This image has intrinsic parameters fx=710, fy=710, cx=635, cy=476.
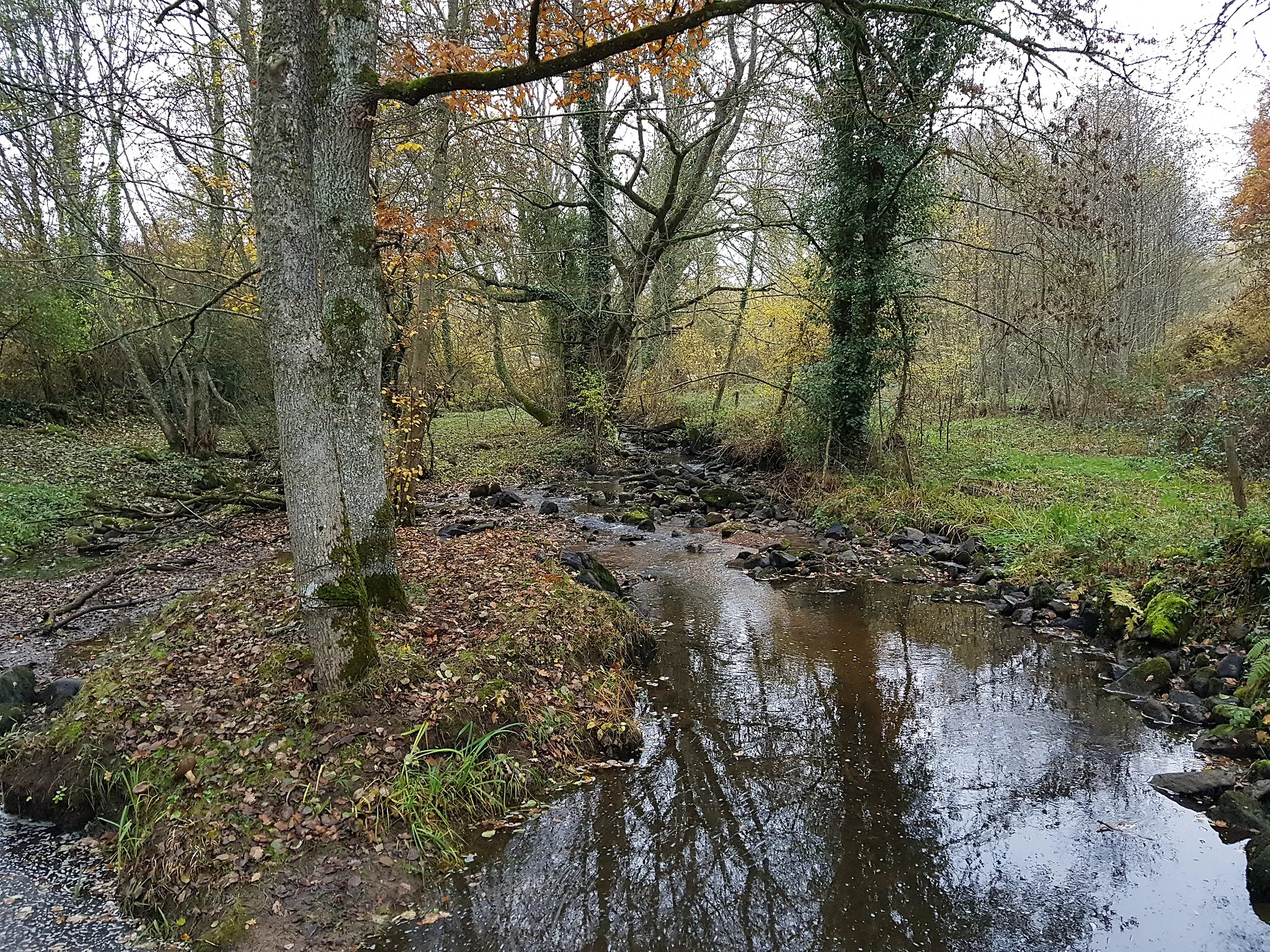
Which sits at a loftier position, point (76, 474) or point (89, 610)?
point (76, 474)

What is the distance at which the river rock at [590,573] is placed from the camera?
925cm

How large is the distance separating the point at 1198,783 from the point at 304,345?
7432 mm

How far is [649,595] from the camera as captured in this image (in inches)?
407

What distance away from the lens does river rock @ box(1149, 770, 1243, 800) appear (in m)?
5.31

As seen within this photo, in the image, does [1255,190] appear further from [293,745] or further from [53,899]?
[53,899]

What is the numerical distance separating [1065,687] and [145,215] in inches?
823

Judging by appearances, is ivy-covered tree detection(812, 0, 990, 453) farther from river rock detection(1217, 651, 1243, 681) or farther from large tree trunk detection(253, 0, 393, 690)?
large tree trunk detection(253, 0, 393, 690)

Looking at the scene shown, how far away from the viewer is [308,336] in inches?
204

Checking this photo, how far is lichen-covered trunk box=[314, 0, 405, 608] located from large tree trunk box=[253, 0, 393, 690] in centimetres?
2

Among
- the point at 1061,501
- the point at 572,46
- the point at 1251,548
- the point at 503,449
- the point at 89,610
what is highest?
the point at 572,46

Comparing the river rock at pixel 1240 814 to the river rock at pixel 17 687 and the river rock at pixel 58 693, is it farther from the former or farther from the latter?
the river rock at pixel 17 687

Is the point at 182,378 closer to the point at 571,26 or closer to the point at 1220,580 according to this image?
the point at 571,26

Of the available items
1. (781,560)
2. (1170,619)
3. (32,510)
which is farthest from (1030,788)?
(32,510)

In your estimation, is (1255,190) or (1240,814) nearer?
(1240,814)
